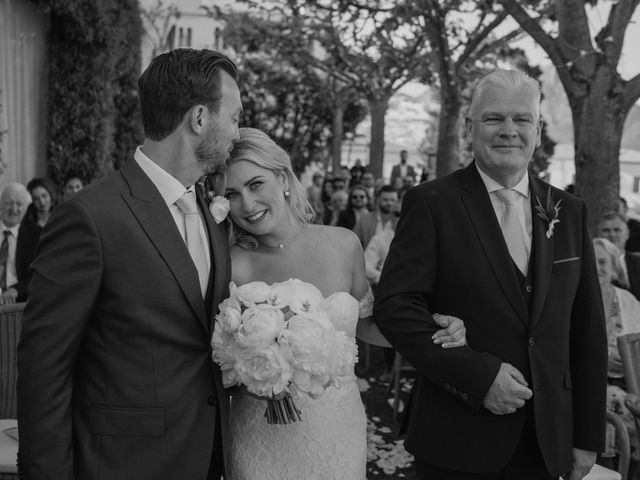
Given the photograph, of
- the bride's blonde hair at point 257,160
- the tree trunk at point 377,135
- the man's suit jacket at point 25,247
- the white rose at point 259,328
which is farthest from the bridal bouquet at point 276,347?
the tree trunk at point 377,135

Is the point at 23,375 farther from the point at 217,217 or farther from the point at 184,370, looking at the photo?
the point at 217,217

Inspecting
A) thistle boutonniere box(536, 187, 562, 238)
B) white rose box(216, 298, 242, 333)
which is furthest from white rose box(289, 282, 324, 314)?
thistle boutonniere box(536, 187, 562, 238)

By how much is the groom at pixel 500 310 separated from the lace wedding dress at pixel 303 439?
0.27m

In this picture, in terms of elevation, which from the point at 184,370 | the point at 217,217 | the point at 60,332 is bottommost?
Answer: the point at 184,370

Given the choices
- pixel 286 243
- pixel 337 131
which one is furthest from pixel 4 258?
pixel 337 131

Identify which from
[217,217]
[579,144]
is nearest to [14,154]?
[579,144]

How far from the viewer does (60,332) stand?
2.23 metres

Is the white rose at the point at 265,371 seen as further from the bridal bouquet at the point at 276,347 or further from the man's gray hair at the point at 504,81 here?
the man's gray hair at the point at 504,81

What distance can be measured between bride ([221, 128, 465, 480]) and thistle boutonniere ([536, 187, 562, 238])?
520 mm

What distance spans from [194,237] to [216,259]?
4.1 inches

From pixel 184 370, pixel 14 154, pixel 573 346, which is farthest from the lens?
pixel 14 154

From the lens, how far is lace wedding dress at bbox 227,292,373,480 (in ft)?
9.54

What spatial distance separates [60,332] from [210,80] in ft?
3.01

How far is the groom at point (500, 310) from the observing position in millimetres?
2686
